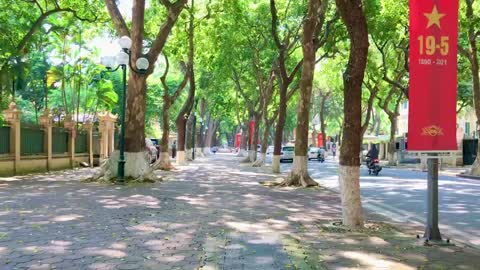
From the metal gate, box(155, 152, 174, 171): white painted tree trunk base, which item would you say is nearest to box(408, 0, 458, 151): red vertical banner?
box(155, 152, 174, 171): white painted tree trunk base

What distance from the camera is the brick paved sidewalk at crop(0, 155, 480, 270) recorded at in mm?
6469

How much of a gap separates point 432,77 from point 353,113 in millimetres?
1616

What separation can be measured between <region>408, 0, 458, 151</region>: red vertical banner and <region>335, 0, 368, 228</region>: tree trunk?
1.28m

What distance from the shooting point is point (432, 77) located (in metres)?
7.80

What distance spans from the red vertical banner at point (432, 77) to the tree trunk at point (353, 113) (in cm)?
128

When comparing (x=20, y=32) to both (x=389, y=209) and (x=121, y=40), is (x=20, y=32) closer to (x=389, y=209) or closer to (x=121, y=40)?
(x=121, y=40)

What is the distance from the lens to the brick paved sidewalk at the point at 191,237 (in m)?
6.47

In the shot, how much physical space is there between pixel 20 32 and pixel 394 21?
56.2 feet

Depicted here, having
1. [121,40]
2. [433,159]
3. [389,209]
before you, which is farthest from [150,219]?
[121,40]

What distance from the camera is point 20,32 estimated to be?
24297 mm

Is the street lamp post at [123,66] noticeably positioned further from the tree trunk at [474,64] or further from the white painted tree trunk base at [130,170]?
the tree trunk at [474,64]

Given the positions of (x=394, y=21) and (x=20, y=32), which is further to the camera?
(x=394, y=21)

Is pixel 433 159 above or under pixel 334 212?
above

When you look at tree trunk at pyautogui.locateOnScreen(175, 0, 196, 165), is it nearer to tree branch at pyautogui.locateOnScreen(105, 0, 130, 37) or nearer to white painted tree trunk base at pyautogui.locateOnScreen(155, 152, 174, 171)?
white painted tree trunk base at pyautogui.locateOnScreen(155, 152, 174, 171)
